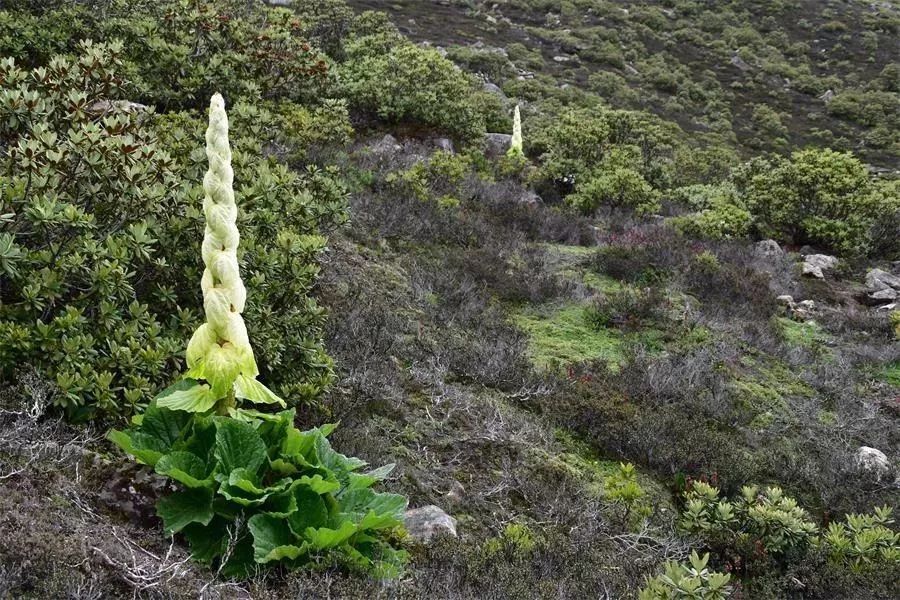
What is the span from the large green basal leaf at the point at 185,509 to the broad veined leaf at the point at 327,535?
417 millimetres

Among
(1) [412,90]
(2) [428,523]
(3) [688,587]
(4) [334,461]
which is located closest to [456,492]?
(2) [428,523]

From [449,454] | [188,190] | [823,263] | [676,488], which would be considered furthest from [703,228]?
[188,190]

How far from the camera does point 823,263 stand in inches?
436

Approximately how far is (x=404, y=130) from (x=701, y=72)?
22649 millimetres

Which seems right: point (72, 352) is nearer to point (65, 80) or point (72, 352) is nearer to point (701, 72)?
point (65, 80)

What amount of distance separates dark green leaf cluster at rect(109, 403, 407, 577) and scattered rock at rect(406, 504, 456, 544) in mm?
523

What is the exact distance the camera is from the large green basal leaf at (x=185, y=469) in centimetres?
290

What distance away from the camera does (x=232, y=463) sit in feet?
9.92

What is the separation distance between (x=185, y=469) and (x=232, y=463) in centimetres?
19

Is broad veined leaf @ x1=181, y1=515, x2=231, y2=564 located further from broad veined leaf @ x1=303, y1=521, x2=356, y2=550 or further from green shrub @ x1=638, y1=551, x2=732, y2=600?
green shrub @ x1=638, y1=551, x2=732, y2=600

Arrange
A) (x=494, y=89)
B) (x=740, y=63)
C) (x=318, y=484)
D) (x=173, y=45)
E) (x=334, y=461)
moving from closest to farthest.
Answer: (x=318, y=484), (x=334, y=461), (x=173, y=45), (x=494, y=89), (x=740, y=63)

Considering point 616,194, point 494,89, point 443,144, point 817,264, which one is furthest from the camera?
point 494,89

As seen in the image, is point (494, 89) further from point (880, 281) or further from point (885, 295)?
point (885, 295)

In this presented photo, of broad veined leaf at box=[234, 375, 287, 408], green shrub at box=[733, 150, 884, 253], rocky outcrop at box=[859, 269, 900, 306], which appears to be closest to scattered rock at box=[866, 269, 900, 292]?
rocky outcrop at box=[859, 269, 900, 306]
